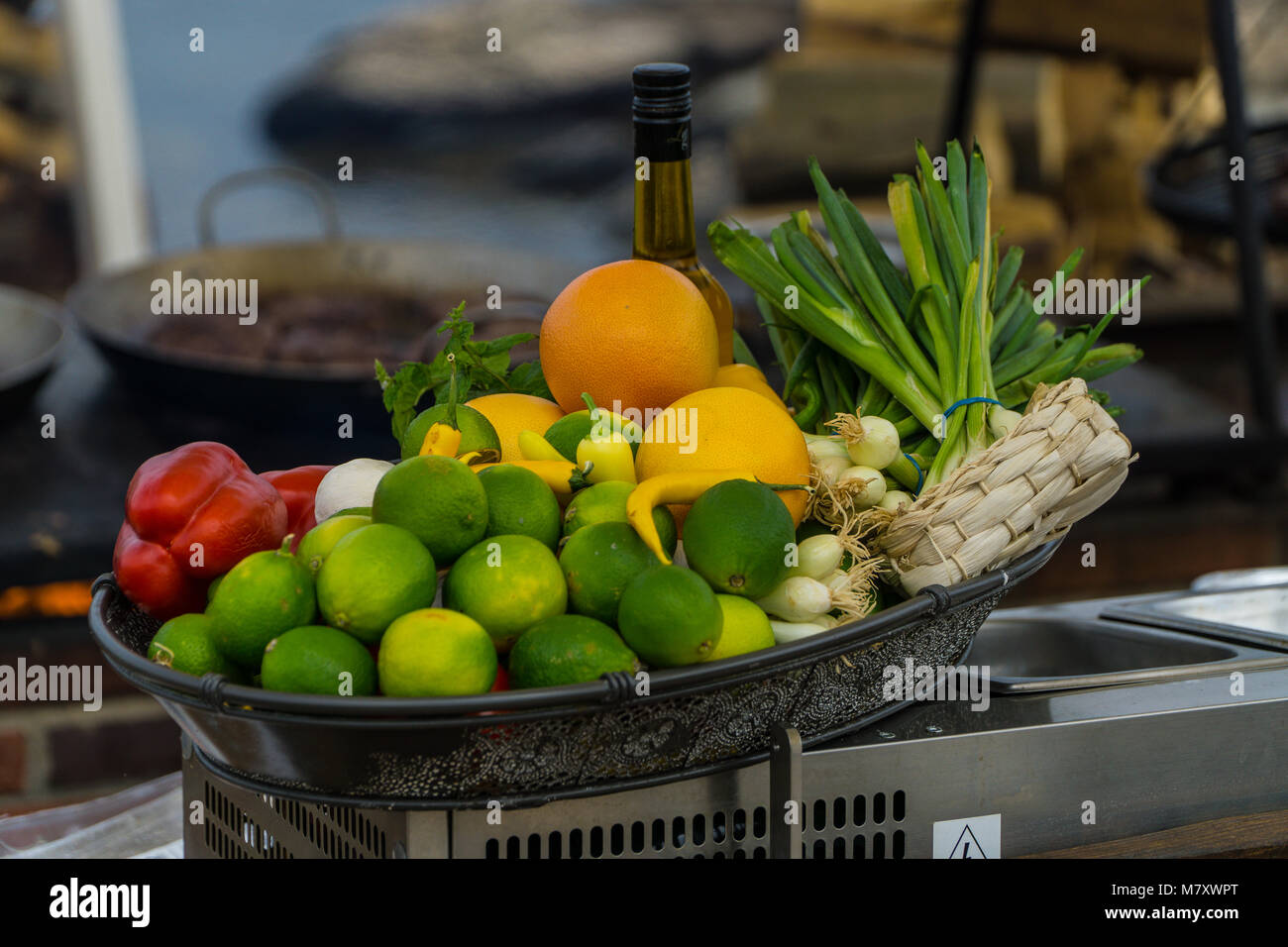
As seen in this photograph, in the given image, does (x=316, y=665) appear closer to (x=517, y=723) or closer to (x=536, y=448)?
(x=517, y=723)

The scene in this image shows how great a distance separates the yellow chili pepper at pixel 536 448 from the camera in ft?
2.76

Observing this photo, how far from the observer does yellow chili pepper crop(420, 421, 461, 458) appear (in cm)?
81

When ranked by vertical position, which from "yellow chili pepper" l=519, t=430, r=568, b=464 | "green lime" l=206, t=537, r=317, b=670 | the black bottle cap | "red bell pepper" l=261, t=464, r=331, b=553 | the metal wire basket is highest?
the black bottle cap

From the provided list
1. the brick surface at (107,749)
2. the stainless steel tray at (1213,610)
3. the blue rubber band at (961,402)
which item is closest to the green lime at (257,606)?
the blue rubber band at (961,402)

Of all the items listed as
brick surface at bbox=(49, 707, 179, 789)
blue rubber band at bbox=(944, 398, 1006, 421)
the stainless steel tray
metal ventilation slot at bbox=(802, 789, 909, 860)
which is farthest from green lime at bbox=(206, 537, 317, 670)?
brick surface at bbox=(49, 707, 179, 789)

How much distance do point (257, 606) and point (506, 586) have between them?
13cm

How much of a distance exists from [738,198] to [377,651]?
11.7ft

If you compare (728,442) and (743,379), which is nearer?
(728,442)

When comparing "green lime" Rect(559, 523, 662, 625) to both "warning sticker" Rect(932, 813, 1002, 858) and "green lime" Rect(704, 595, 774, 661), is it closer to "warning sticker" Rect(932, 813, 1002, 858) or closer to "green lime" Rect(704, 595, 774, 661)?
"green lime" Rect(704, 595, 774, 661)

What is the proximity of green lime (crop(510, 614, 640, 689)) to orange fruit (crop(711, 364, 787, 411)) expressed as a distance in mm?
269

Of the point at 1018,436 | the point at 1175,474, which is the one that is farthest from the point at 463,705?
the point at 1175,474

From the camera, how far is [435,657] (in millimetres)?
672

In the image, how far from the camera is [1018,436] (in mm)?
878

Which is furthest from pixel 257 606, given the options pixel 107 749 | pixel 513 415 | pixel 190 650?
pixel 107 749
